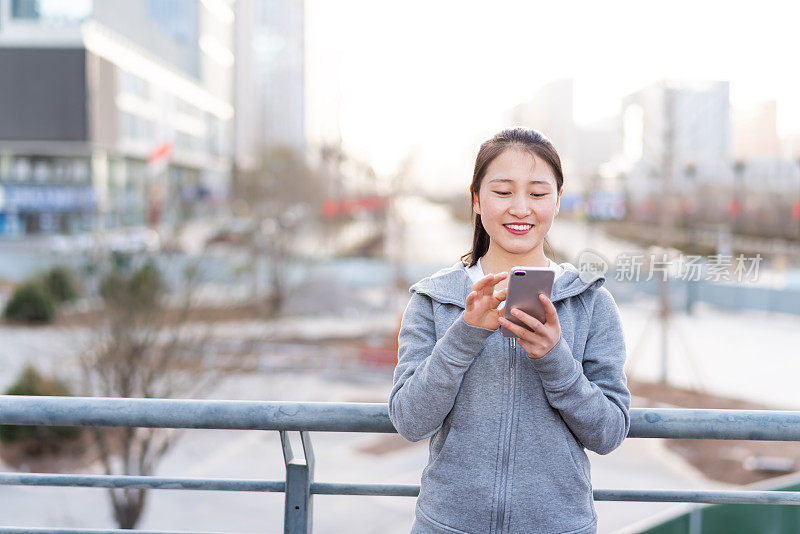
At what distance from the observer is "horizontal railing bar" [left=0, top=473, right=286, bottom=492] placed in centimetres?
216

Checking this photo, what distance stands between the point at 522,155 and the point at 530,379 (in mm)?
473

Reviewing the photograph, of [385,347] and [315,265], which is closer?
[385,347]

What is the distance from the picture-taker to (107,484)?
218 cm

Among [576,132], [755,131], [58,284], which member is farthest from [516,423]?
[755,131]

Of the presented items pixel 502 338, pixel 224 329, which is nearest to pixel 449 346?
pixel 502 338

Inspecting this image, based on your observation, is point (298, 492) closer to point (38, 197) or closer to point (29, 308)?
point (29, 308)

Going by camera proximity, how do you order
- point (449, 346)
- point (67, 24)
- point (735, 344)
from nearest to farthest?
point (449, 346) → point (735, 344) → point (67, 24)

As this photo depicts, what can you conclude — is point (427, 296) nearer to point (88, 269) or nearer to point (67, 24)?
point (88, 269)

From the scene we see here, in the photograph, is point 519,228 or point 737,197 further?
point 737,197

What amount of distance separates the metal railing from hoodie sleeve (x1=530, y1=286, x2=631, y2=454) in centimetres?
34

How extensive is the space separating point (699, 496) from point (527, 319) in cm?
96

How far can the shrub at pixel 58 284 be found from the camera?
23.6 metres

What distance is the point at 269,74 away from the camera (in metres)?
87.8

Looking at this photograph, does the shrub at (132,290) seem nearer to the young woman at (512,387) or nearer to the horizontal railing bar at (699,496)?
the horizontal railing bar at (699,496)
